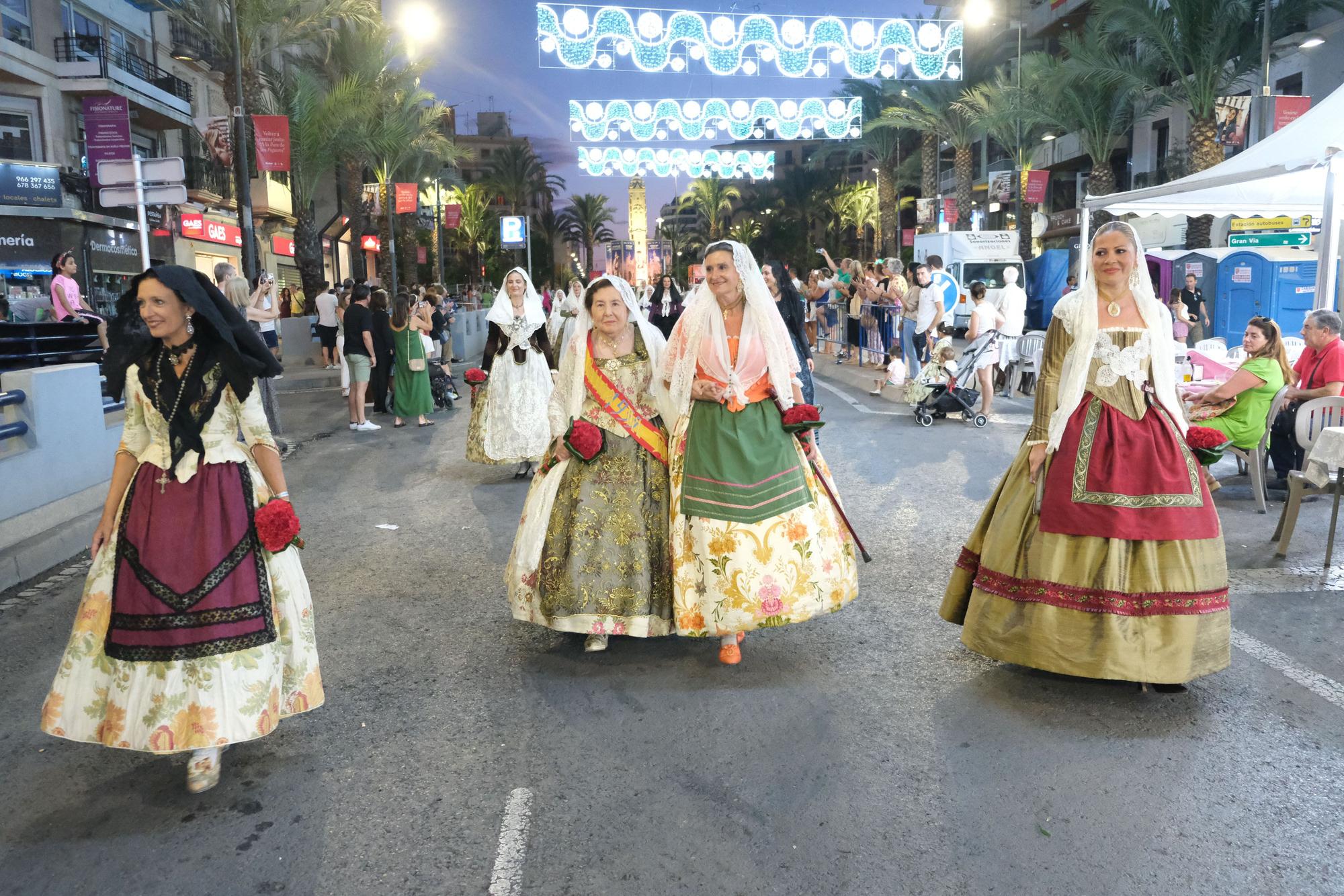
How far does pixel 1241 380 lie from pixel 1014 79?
3364 cm

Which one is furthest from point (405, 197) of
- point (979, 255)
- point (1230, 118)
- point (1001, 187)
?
point (1230, 118)

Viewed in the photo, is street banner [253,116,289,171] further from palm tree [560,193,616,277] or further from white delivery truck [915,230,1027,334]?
palm tree [560,193,616,277]

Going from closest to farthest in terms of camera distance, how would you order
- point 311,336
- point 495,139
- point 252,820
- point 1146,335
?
point 252,820 → point 1146,335 → point 311,336 → point 495,139

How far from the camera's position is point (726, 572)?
4.53m

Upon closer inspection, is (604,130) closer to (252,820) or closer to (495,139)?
(252,820)

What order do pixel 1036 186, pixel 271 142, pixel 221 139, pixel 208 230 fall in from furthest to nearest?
pixel 1036 186 < pixel 208 230 < pixel 221 139 < pixel 271 142

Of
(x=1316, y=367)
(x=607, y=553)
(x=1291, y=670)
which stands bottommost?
(x=1291, y=670)

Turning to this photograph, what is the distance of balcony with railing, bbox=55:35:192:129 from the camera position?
26344 millimetres

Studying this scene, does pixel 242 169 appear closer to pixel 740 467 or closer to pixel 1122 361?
pixel 740 467

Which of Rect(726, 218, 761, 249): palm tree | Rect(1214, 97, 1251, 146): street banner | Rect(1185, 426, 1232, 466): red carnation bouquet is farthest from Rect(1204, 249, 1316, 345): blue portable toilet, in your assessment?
Rect(726, 218, 761, 249): palm tree

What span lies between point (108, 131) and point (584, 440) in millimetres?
22250

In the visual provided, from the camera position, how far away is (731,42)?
17531 millimetres

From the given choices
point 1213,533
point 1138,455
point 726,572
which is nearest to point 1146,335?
point 1138,455

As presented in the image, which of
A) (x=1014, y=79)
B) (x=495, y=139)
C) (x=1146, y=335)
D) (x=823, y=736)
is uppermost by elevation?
(x=495, y=139)
